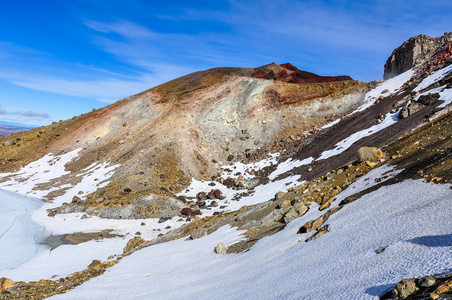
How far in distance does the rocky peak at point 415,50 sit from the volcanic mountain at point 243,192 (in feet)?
1.77

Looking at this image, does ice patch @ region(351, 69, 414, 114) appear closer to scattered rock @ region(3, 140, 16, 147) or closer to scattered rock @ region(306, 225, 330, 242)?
scattered rock @ region(306, 225, 330, 242)

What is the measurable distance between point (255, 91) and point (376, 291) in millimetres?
49626

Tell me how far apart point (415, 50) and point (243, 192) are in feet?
142

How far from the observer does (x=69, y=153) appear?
4997 centimetres

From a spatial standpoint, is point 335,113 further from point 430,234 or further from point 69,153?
point 69,153

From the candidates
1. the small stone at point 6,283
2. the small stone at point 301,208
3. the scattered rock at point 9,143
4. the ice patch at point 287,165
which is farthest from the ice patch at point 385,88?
the scattered rock at point 9,143

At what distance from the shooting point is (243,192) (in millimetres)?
34094

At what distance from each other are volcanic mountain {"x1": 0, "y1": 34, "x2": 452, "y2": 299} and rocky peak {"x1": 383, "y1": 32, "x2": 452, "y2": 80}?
1.77 ft

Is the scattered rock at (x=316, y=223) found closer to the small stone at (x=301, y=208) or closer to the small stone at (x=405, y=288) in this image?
the small stone at (x=301, y=208)

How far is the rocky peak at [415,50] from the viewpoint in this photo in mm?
48141

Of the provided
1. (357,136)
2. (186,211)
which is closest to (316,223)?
(186,211)

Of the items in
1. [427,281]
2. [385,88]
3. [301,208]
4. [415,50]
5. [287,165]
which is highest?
[415,50]

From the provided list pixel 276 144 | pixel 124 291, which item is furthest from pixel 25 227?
pixel 276 144

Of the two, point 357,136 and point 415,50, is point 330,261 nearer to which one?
point 357,136
